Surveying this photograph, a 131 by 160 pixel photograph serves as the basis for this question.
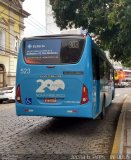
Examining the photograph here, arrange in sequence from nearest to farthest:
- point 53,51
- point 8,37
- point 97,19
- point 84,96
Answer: point 84,96, point 53,51, point 97,19, point 8,37

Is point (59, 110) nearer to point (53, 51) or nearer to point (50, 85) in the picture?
point (50, 85)

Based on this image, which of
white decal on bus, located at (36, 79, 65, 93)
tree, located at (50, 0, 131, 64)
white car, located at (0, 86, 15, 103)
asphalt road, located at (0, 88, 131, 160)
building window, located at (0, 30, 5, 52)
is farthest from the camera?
building window, located at (0, 30, 5, 52)

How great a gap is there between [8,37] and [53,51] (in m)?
29.1

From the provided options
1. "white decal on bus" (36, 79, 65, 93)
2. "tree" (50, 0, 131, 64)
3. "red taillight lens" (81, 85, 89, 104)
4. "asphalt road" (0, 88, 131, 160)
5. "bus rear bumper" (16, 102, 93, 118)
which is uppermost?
"tree" (50, 0, 131, 64)

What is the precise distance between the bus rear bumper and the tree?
9.45 ft

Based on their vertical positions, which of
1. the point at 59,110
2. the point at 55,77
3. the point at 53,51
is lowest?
the point at 59,110

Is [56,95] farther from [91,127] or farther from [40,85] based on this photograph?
[91,127]

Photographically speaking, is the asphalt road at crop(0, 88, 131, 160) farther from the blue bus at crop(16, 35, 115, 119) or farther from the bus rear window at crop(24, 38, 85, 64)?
the bus rear window at crop(24, 38, 85, 64)

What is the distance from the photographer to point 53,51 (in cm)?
1240

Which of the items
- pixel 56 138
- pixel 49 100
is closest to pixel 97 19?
pixel 49 100

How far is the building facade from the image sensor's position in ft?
130

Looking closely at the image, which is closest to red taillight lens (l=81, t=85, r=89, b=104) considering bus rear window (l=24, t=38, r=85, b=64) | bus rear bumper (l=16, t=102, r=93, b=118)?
bus rear bumper (l=16, t=102, r=93, b=118)

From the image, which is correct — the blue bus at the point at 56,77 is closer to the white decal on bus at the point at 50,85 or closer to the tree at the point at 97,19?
the white decal on bus at the point at 50,85

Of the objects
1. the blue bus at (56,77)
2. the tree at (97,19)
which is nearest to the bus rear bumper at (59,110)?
the blue bus at (56,77)
